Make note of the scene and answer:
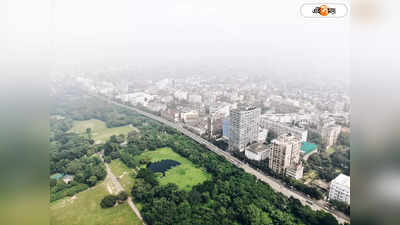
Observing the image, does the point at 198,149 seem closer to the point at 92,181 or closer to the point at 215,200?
the point at 215,200

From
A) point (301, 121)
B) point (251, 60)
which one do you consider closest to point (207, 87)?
point (251, 60)

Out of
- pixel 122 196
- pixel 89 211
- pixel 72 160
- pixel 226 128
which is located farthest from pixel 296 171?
pixel 72 160

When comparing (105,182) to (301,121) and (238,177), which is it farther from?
(301,121)

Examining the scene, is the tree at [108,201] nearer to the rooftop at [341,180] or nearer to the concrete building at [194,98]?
the concrete building at [194,98]

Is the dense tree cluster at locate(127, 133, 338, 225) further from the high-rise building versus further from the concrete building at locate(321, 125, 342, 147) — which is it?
the concrete building at locate(321, 125, 342, 147)

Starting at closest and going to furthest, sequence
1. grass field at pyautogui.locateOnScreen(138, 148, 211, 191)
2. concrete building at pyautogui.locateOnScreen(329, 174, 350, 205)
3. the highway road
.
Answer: concrete building at pyautogui.locateOnScreen(329, 174, 350, 205)
the highway road
grass field at pyautogui.locateOnScreen(138, 148, 211, 191)

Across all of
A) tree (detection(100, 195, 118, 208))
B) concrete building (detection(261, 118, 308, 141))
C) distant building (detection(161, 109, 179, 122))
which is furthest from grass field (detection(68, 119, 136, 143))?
concrete building (detection(261, 118, 308, 141))

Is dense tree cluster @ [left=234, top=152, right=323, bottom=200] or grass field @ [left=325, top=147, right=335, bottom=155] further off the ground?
grass field @ [left=325, top=147, right=335, bottom=155]

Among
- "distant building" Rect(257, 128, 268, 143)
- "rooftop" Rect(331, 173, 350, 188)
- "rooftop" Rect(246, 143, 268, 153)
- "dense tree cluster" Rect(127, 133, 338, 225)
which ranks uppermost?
"distant building" Rect(257, 128, 268, 143)
